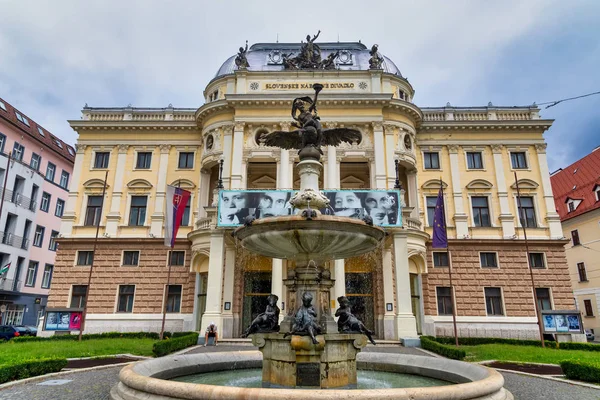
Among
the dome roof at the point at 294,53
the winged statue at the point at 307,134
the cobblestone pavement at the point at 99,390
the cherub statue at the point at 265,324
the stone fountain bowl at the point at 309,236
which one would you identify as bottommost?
the cobblestone pavement at the point at 99,390

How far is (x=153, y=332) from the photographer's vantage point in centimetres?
2691

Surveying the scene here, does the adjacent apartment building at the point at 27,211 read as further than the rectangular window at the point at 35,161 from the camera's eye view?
No

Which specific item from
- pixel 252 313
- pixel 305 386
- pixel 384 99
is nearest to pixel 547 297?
pixel 384 99

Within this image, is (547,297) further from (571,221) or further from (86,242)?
(86,242)

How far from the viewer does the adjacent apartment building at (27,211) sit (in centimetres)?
3581

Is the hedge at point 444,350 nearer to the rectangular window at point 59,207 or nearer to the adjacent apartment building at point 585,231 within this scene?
the adjacent apartment building at point 585,231

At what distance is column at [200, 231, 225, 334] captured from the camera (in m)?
24.3

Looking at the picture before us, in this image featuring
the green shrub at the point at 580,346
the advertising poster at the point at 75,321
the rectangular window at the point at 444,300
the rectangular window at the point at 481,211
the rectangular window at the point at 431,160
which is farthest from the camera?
the rectangular window at the point at 431,160

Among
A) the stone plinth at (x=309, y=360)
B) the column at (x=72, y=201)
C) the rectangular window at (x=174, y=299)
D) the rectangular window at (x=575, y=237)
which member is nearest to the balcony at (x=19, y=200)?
the column at (x=72, y=201)

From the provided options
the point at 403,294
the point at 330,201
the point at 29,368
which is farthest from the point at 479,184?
the point at 29,368

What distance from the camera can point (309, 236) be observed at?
27.0ft

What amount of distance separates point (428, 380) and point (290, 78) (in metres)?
24.2

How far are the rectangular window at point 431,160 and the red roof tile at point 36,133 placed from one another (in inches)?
1444

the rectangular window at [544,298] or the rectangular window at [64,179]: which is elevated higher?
the rectangular window at [64,179]
